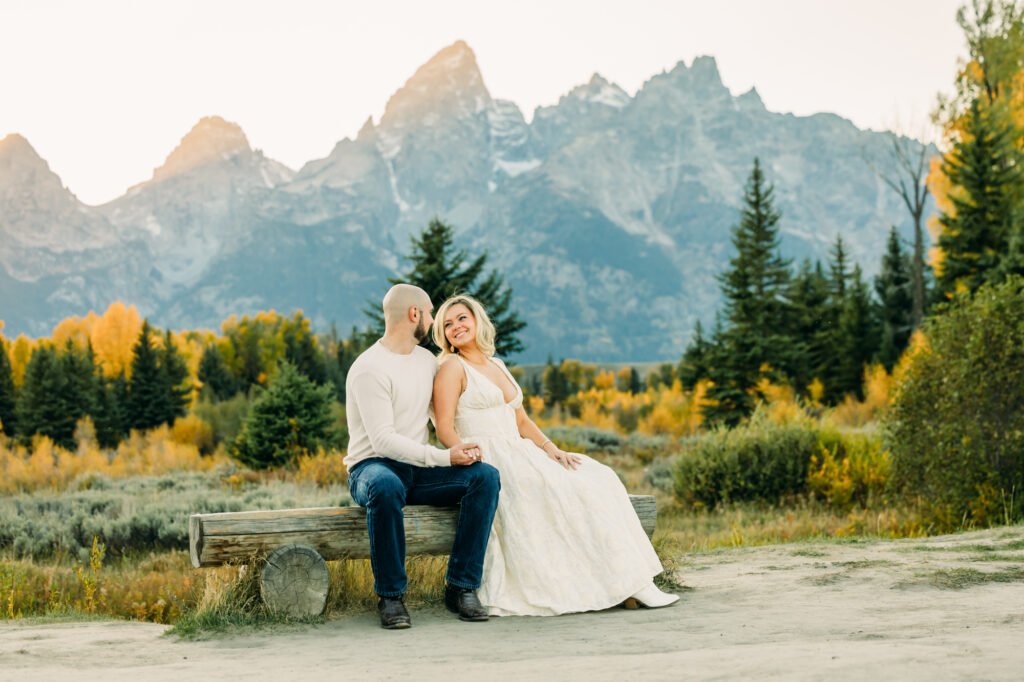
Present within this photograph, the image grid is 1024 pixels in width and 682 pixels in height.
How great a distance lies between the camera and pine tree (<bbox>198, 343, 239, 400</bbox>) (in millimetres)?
37969

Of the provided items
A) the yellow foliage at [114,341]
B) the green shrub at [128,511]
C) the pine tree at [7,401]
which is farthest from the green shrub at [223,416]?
the green shrub at [128,511]

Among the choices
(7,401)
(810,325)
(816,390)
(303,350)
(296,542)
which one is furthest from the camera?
(303,350)

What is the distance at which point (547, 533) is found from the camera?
18.7 ft

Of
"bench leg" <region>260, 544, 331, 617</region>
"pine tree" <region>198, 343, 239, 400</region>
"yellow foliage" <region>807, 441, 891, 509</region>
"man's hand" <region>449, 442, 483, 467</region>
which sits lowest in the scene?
"yellow foliage" <region>807, 441, 891, 509</region>

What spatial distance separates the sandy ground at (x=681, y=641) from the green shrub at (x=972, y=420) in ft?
12.9

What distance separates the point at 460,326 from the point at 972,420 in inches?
282

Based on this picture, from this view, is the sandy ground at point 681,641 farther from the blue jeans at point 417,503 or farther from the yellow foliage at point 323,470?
the yellow foliage at point 323,470

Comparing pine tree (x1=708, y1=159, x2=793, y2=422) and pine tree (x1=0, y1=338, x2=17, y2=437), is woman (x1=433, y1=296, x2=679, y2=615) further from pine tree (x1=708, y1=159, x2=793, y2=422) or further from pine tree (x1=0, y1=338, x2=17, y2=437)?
pine tree (x1=0, y1=338, x2=17, y2=437)

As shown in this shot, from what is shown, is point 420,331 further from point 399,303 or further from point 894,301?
point 894,301

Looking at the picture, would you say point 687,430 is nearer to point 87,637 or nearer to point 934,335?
point 934,335

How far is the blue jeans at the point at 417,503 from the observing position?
526 cm

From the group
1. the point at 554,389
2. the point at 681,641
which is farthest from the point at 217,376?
the point at 681,641

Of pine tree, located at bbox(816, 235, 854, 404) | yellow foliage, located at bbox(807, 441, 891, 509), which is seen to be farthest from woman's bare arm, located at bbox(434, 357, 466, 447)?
pine tree, located at bbox(816, 235, 854, 404)

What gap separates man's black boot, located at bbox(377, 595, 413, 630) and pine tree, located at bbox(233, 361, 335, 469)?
12.6 metres
